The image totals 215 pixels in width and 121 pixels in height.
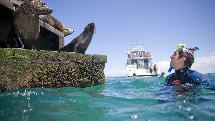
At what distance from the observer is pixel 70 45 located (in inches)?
387

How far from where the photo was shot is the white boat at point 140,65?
52719 mm

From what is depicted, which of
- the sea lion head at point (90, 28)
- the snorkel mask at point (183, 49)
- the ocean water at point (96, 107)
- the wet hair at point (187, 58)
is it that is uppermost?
the sea lion head at point (90, 28)

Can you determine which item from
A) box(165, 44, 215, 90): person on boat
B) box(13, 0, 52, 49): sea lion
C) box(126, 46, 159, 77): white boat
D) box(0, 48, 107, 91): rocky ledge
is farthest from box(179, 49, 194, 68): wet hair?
box(126, 46, 159, 77): white boat

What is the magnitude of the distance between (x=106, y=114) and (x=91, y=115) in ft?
0.87

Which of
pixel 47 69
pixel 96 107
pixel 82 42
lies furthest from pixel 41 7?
pixel 96 107

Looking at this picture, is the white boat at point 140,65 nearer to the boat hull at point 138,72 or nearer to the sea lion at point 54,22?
the boat hull at point 138,72

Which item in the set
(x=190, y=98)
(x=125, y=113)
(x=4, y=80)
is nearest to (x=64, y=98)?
(x=4, y=80)

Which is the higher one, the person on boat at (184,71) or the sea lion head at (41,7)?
the sea lion head at (41,7)

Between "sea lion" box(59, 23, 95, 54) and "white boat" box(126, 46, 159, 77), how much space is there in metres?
42.0

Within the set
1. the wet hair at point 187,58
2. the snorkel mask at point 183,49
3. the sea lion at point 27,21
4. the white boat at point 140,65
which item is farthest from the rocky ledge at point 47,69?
the white boat at point 140,65

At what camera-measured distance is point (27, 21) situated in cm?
734

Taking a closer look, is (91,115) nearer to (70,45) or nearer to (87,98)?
(87,98)

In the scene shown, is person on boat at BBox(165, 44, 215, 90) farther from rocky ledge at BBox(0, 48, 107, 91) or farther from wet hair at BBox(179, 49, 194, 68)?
rocky ledge at BBox(0, 48, 107, 91)

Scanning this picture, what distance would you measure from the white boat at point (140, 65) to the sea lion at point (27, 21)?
44731 millimetres
